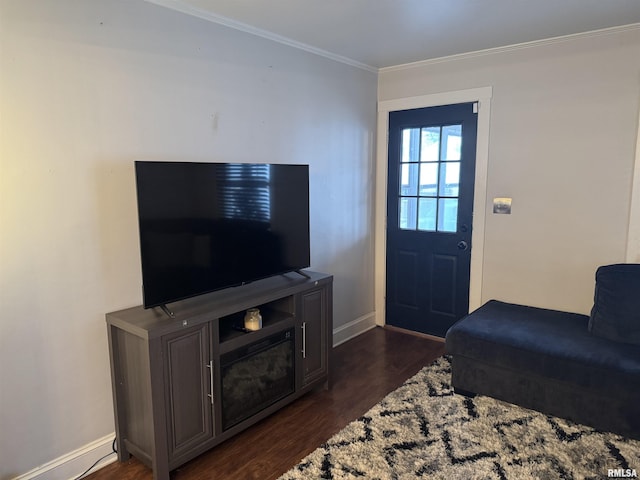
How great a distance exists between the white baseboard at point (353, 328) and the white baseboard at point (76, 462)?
6.47ft

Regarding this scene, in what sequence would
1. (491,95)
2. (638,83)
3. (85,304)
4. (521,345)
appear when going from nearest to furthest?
(85,304)
(521,345)
(638,83)
(491,95)

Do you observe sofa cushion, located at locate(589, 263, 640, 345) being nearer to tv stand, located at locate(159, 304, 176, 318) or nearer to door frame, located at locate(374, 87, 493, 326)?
door frame, located at locate(374, 87, 493, 326)

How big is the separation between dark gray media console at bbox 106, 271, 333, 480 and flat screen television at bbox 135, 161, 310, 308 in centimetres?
14

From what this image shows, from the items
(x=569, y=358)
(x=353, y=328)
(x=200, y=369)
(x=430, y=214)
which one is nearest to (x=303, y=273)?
(x=200, y=369)

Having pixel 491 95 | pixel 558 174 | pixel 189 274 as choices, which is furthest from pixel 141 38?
pixel 558 174

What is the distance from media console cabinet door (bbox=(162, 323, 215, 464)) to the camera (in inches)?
83.5

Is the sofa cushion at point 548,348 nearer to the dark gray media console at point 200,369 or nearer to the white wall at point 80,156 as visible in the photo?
the dark gray media console at point 200,369

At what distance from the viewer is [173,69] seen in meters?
2.47

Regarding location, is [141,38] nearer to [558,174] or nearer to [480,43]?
[480,43]

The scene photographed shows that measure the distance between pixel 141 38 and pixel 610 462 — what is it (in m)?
3.17

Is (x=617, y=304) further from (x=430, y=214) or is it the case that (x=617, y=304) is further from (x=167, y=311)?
(x=167, y=311)

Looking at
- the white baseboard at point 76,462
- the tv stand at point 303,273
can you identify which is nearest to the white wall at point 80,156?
the white baseboard at point 76,462

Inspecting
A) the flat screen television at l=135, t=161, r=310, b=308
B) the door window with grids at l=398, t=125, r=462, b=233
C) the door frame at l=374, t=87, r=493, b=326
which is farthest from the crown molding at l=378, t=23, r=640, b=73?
the flat screen television at l=135, t=161, r=310, b=308

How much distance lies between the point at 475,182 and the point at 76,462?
3.19 metres
